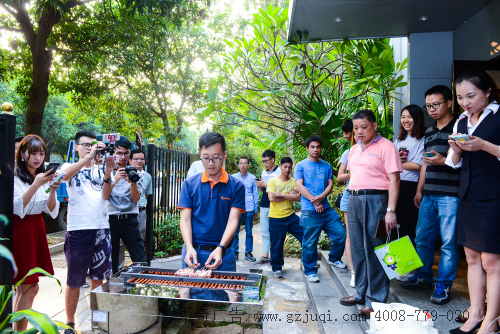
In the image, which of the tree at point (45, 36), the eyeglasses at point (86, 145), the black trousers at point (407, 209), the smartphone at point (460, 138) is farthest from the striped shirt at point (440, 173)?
the tree at point (45, 36)

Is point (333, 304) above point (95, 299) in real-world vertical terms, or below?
below

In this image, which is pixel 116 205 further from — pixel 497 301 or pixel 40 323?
pixel 497 301

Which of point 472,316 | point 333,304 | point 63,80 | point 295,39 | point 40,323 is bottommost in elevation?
point 333,304

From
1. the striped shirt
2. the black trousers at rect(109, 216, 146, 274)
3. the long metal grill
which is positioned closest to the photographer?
the black trousers at rect(109, 216, 146, 274)

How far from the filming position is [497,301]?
2.11m

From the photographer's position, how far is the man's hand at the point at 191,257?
219 cm

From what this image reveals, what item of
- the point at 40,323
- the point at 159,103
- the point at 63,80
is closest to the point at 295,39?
the point at 40,323

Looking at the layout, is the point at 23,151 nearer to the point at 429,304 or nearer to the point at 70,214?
the point at 70,214

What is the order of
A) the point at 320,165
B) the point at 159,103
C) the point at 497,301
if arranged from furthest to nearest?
the point at 159,103 < the point at 320,165 < the point at 497,301

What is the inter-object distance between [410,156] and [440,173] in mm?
633

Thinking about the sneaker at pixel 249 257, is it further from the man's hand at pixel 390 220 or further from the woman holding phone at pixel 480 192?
the woman holding phone at pixel 480 192

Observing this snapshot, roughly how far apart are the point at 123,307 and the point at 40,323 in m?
0.47

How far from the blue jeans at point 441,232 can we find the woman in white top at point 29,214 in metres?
3.32

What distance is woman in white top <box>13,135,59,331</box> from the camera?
257 cm
